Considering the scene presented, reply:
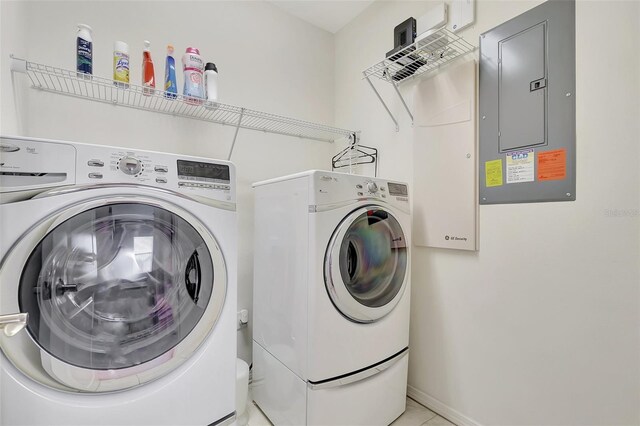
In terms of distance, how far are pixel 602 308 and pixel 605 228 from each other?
31 cm

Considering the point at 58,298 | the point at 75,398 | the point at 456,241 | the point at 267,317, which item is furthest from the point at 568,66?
the point at 75,398

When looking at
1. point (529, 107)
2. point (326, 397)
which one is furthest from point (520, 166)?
point (326, 397)

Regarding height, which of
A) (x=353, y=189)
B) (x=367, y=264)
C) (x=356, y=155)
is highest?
(x=356, y=155)

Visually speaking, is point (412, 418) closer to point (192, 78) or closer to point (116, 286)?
point (116, 286)

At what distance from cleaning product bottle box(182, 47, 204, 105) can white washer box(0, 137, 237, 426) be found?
62 cm

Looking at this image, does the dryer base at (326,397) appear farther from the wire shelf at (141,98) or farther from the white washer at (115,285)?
the wire shelf at (141,98)

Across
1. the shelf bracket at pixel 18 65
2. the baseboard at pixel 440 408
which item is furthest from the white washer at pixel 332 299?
the shelf bracket at pixel 18 65

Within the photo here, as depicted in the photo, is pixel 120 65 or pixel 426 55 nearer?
pixel 120 65

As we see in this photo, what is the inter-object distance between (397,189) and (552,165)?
68 cm

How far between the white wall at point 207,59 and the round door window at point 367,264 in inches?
34.4

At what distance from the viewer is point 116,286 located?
0.94 m

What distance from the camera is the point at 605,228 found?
1.15 meters

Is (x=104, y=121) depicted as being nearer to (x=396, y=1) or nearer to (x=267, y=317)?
(x=267, y=317)

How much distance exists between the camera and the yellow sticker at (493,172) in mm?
1454
